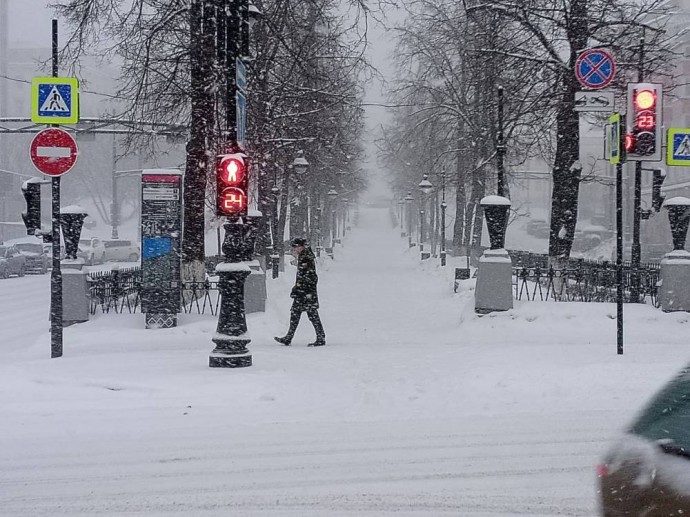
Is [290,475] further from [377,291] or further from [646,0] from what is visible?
[377,291]

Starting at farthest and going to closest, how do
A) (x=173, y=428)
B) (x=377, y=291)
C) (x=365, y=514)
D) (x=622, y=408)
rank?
(x=377, y=291) → (x=622, y=408) → (x=173, y=428) → (x=365, y=514)

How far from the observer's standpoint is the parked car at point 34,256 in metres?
42.7

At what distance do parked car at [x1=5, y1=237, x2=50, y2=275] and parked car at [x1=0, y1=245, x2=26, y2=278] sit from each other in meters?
0.92

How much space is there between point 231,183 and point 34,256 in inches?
1451

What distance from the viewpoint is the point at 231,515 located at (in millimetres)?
5418

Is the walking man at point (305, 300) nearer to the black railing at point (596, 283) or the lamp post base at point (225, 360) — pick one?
the lamp post base at point (225, 360)

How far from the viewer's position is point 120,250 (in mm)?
53406

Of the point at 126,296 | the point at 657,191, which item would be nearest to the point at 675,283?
the point at 657,191

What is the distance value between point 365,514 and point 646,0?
1841 centimetres

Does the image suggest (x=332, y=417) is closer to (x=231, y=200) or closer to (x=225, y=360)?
(x=225, y=360)

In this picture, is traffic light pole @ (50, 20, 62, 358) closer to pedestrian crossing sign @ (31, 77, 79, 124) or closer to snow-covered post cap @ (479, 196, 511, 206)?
pedestrian crossing sign @ (31, 77, 79, 124)

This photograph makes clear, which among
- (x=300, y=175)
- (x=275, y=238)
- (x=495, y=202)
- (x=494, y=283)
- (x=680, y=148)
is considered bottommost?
(x=494, y=283)

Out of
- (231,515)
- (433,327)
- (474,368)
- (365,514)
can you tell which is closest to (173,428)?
(231,515)

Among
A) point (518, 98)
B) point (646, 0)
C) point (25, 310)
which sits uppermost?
point (646, 0)
